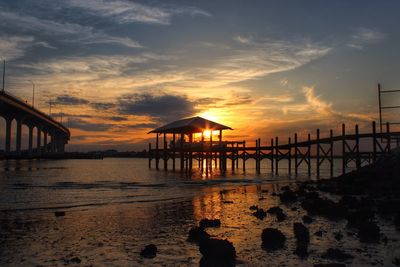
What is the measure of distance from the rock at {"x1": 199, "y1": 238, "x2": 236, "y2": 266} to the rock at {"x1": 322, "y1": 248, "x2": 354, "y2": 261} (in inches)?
90.4

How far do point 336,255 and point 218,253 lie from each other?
9.52ft

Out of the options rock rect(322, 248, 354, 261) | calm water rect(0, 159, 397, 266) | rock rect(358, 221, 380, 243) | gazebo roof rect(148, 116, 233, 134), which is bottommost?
calm water rect(0, 159, 397, 266)

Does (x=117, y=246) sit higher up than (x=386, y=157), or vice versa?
(x=386, y=157)

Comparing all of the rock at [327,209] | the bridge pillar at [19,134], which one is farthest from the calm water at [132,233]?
the bridge pillar at [19,134]

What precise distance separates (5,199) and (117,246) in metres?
13.7

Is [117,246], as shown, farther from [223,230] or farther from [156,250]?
[223,230]

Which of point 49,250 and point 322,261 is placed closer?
point 322,261

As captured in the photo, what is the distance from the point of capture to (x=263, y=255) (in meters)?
9.20

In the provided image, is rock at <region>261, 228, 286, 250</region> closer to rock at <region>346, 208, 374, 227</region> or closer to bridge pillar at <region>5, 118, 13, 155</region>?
rock at <region>346, 208, 374, 227</region>

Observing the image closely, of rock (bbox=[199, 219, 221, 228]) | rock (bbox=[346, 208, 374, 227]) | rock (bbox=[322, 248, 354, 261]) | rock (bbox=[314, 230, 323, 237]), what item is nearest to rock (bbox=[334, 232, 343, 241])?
rock (bbox=[314, 230, 323, 237])

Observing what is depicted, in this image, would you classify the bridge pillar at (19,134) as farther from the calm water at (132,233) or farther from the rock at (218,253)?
the rock at (218,253)

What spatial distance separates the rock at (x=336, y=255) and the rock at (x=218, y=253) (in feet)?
7.53

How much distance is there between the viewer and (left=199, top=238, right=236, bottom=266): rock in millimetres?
8359

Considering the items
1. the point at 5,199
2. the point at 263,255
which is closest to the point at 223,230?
the point at 263,255
